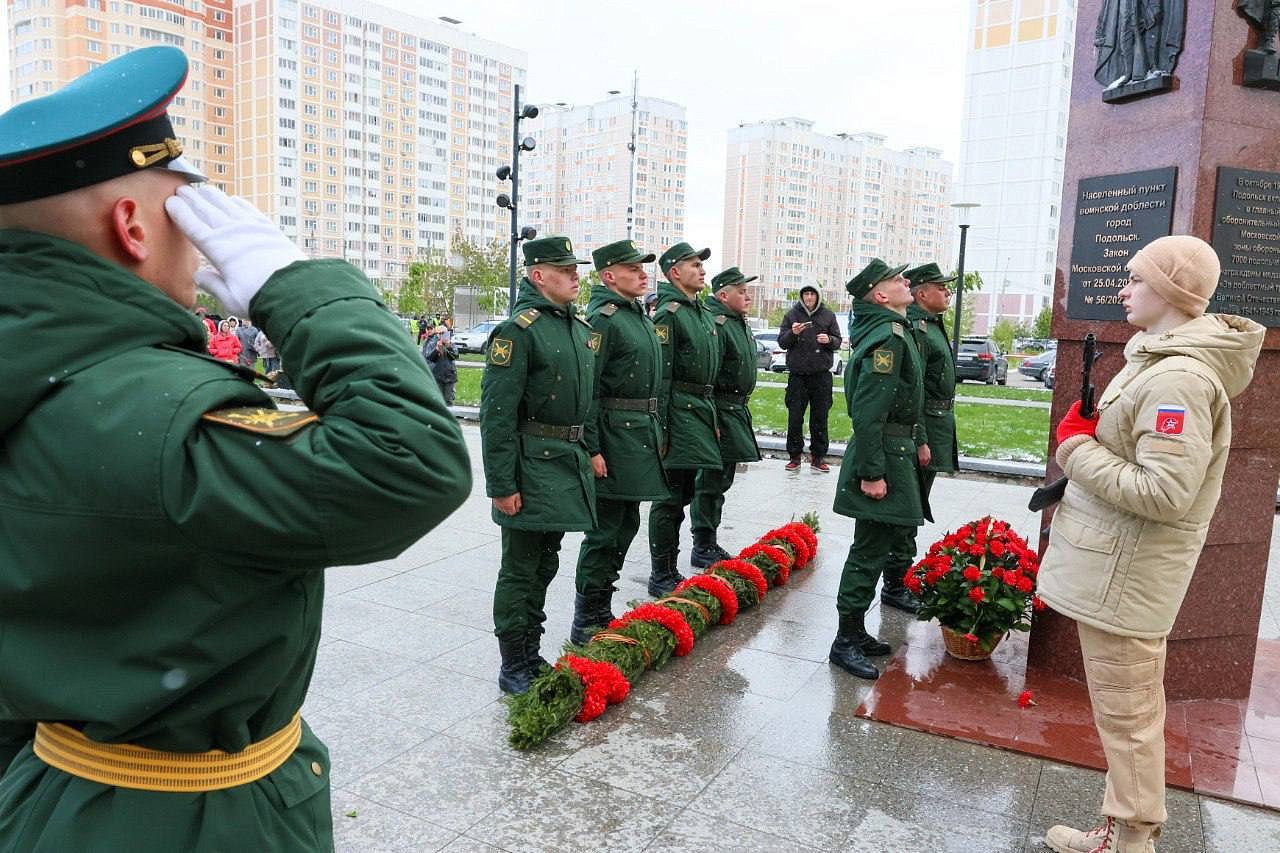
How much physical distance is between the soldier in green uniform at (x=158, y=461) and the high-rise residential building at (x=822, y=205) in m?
88.3

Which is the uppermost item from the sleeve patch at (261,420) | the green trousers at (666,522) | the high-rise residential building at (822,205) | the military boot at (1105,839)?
the high-rise residential building at (822,205)

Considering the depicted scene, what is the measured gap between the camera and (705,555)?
275 inches

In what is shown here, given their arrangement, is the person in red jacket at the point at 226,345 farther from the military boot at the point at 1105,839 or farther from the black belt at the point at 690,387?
the military boot at the point at 1105,839

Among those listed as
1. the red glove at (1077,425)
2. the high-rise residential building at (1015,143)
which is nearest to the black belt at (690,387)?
the red glove at (1077,425)

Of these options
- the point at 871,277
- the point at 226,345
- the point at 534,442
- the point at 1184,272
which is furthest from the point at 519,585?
the point at 226,345

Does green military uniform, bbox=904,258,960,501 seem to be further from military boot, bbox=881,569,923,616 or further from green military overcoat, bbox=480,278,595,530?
green military overcoat, bbox=480,278,595,530

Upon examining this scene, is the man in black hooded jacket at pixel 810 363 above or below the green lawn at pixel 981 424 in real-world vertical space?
above

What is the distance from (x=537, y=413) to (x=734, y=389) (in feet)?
9.45

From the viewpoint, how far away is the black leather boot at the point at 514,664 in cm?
443

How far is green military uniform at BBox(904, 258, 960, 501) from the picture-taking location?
19.6ft

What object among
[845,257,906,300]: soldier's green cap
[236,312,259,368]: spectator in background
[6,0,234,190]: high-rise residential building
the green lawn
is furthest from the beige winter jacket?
[6,0,234,190]: high-rise residential building

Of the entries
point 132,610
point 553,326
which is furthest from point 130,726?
point 553,326

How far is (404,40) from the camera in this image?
88.2 metres

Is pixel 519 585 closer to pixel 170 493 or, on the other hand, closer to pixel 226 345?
pixel 170 493
